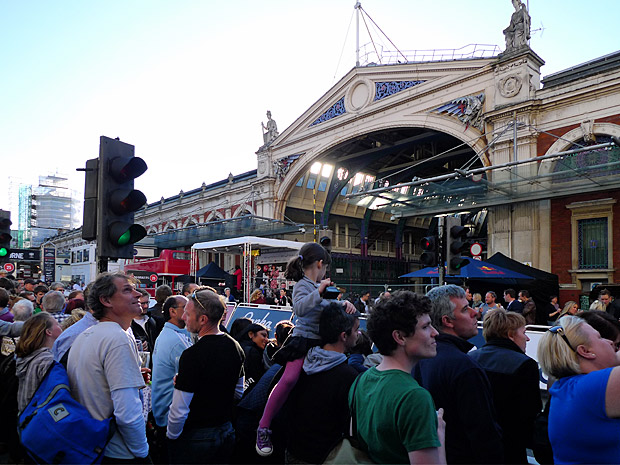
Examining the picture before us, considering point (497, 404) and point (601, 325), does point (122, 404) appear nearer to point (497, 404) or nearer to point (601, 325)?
point (497, 404)

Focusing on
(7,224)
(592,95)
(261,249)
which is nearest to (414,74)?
(592,95)

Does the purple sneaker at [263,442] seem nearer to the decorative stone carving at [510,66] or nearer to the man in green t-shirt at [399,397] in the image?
the man in green t-shirt at [399,397]

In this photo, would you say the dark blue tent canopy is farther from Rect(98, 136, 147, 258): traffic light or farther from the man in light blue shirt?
the man in light blue shirt

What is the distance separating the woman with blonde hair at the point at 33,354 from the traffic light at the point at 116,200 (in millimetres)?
1358

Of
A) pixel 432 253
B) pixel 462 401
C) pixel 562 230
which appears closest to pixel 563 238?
pixel 562 230

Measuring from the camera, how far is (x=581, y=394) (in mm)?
2287

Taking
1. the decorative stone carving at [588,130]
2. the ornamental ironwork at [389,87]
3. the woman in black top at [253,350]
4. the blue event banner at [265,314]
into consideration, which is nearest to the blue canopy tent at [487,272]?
the blue event banner at [265,314]

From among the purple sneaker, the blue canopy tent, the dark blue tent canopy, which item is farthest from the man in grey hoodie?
the dark blue tent canopy

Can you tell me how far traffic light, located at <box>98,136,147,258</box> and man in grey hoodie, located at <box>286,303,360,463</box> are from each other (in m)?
2.45

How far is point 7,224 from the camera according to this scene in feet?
31.2

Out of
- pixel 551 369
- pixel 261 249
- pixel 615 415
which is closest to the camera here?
pixel 615 415

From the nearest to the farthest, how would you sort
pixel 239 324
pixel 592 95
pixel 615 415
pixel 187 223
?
pixel 615 415 → pixel 239 324 → pixel 592 95 → pixel 187 223

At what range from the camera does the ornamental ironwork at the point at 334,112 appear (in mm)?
25403

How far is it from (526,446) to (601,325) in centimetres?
110
